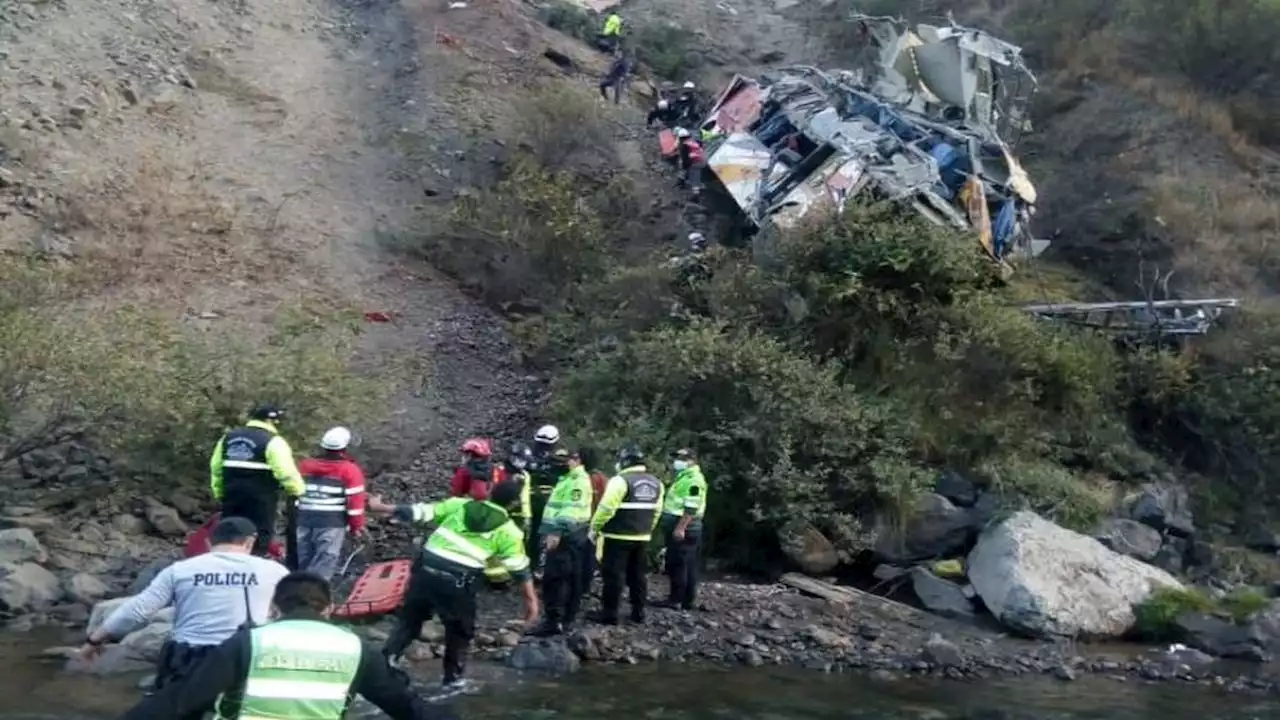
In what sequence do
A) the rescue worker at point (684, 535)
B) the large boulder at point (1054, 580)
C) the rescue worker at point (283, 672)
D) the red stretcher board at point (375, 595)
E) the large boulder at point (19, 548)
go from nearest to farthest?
the rescue worker at point (283, 672)
the red stretcher board at point (375, 595)
the rescue worker at point (684, 535)
the large boulder at point (19, 548)
the large boulder at point (1054, 580)

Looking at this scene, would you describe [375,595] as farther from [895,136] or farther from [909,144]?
[895,136]

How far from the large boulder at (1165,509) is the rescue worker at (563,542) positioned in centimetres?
751

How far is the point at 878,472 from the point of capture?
563 inches

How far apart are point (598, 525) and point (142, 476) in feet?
17.7

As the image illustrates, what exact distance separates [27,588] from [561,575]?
4603 mm

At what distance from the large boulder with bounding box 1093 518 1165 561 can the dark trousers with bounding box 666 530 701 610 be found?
4887 millimetres

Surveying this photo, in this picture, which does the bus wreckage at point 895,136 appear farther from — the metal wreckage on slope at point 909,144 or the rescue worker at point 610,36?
the rescue worker at point 610,36

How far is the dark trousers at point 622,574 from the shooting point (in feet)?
37.8

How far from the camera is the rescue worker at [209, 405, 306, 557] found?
9773 millimetres

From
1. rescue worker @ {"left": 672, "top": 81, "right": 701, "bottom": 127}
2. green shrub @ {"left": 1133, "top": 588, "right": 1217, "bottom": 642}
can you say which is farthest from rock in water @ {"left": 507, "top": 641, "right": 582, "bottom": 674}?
rescue worker @ {"left": 672, "top": 81, "right": 701, "bottom": 127}

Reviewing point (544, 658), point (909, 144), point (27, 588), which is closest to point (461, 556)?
point (544, 658)

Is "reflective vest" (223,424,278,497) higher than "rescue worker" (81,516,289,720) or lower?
lower

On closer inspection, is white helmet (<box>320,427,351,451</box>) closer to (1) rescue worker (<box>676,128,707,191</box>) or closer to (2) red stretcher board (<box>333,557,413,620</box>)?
(2) red stretcher board (<box>333,557,413,620</box>)

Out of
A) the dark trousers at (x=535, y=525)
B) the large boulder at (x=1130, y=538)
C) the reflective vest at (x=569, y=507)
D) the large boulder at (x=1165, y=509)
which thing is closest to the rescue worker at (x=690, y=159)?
the large boulder at (x=1165, y=509)
